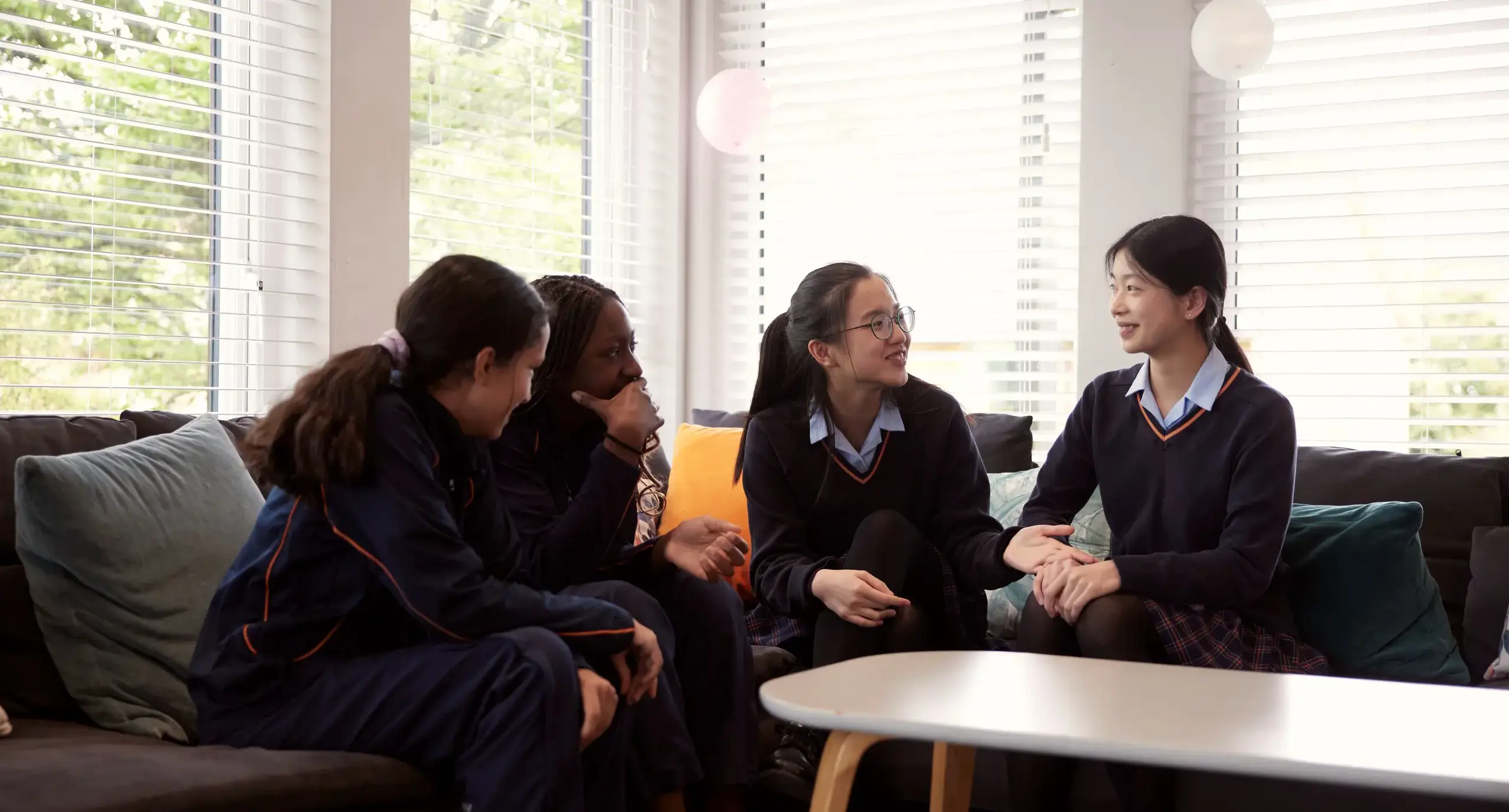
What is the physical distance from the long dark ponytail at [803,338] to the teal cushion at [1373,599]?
3.08ft

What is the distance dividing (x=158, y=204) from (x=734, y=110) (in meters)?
1.57

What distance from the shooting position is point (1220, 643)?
2.17 m

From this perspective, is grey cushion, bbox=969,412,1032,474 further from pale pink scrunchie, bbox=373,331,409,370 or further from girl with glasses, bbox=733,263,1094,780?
pale pink scrunchie, bbox=373,331,409,370

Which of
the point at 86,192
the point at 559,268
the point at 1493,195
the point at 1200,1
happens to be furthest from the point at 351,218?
the point at 1493,195

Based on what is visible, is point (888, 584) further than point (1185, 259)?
No

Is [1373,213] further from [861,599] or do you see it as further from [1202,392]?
[861,599]

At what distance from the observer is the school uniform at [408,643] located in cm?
168

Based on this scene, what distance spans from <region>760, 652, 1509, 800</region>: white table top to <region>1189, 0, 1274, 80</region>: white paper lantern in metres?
1.87

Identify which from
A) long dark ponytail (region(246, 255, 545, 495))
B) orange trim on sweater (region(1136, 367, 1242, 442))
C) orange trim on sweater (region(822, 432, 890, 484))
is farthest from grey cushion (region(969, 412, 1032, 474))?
long dark ponytail (region(246, 255, 545, 495))

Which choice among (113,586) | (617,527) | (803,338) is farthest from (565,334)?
(113,586)

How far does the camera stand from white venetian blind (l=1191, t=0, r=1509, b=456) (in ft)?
10.8

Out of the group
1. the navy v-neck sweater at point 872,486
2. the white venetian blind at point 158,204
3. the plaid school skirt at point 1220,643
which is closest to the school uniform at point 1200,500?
the plaid school skirt at point 1220,643

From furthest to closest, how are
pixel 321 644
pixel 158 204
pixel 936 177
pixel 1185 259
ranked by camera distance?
pixel 936 177 < pixel 158 204 < pixel 1185 259 < pixel 321 644

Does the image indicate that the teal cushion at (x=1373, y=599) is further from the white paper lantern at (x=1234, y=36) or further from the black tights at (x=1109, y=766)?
the white paper lantern at (x=1234, y=36)
